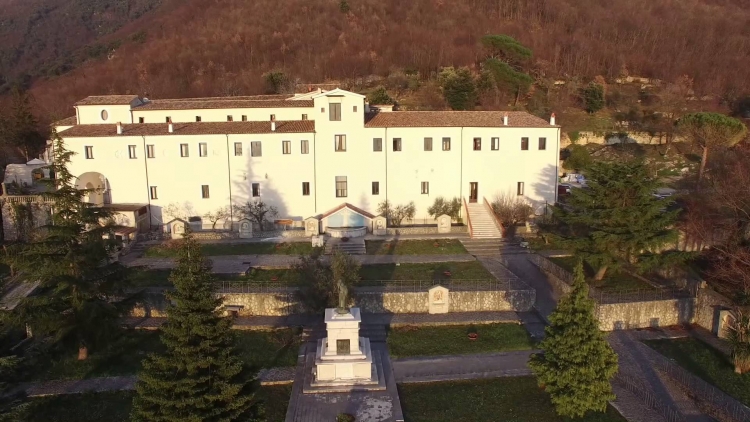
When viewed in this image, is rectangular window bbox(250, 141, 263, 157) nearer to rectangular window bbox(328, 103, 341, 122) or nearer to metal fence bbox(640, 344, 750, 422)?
rectangular window bbox(328, 103, 341, 122)

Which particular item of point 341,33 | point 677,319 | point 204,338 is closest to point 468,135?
point 677,319

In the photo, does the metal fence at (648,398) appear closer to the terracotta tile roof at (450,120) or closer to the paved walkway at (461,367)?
the paved walkway at (461,367)

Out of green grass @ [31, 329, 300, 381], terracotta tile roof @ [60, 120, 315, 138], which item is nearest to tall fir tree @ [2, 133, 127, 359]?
green grass @ [31, 329, 300, 381]

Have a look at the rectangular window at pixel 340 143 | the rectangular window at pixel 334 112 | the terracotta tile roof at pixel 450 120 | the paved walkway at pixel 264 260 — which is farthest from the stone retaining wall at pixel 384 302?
the terracotta tile roof at pixel 450 120

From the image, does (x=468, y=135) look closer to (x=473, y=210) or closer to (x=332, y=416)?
(x=473, y=210)

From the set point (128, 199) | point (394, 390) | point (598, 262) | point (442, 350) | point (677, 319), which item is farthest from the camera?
point (128, 199)

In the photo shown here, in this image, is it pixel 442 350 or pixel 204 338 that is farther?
pixel 442 350

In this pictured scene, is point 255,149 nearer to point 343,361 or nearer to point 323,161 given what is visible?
point 323,161
